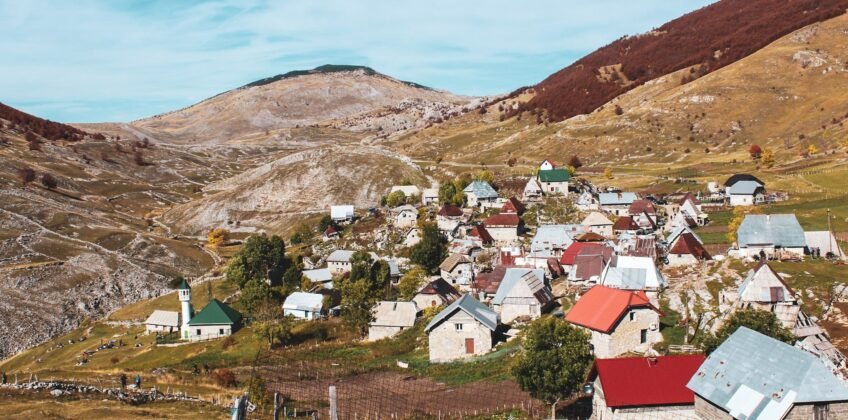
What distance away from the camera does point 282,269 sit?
107062 millimetres

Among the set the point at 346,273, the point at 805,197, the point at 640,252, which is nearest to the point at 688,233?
the point at 640,252

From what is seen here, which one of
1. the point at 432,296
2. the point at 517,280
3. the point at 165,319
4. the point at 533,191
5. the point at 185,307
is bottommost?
the point at 165,319

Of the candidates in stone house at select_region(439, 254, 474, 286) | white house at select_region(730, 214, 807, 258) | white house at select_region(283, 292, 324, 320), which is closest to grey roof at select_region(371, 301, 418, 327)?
stone house at select_region(439, 254, 474, 286)

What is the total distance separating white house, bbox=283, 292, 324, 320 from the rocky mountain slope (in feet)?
286

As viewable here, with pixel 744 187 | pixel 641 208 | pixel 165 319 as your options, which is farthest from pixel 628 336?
pixel 165 319

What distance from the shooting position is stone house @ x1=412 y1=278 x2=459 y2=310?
72.6 metres

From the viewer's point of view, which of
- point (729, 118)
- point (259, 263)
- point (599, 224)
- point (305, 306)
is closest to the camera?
point (305, 306)

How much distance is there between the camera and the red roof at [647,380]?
1367 inches

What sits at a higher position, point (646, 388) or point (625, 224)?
point (625, 224)

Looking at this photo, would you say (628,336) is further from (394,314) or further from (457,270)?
(457,270)

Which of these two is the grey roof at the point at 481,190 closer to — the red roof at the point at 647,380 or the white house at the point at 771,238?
the white house at the point at 771,238

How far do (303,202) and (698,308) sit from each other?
127770 mm

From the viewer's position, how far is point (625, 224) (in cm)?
8950

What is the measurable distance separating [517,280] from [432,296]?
12.3 m
